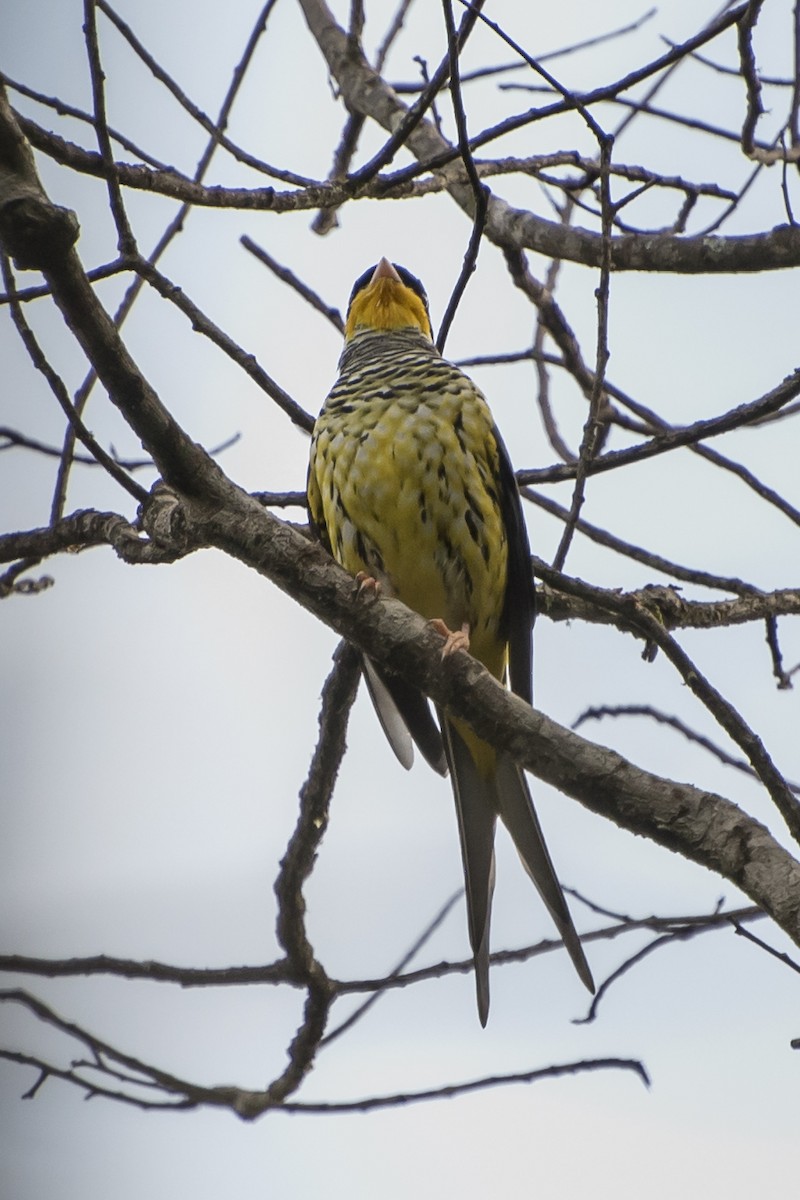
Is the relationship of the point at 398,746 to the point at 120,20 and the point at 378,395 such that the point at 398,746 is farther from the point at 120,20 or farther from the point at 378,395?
the point at 120,20

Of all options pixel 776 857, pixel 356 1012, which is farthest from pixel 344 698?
pixel 776 857

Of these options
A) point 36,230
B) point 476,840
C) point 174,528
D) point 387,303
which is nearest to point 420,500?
point 476,840

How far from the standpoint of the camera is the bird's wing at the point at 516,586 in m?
4.14

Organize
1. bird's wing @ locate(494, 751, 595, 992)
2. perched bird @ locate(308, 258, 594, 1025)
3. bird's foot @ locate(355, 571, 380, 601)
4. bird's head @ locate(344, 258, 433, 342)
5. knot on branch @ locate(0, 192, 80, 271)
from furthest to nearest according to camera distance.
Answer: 1. bird's head @ locate(344, 258, 433, 342)
2. perched bird @ locate(308, 258, 594, 1025)
3. bird's wing @ locate(494, 751, 595, 992)
4. bird's foot @ locate(355, 571, 380, 601)
5. knot on branch @ locate(0, 192, 80, 271)

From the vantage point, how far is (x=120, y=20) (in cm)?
362

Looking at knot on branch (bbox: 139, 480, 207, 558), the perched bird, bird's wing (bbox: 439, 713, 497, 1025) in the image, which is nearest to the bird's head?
the perched bird

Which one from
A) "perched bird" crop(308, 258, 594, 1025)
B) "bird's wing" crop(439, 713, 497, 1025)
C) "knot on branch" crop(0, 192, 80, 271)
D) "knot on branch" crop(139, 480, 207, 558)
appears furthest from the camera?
"perched bird" crop(308, 258, 594, 1025)

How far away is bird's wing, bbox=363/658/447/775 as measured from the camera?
4.09 m

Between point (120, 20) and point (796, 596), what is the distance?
2523 mm

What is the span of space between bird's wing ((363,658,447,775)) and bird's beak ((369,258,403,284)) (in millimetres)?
2189

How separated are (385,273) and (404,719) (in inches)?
90.9

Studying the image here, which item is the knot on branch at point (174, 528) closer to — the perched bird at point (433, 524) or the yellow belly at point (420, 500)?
the perched bird at point (433, 524)

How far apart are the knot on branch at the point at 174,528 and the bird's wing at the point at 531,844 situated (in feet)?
2.78

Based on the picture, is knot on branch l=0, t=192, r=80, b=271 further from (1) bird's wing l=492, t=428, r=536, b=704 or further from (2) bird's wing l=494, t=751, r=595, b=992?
(1) bird's wing l=492, t=428, r=536, b=704
